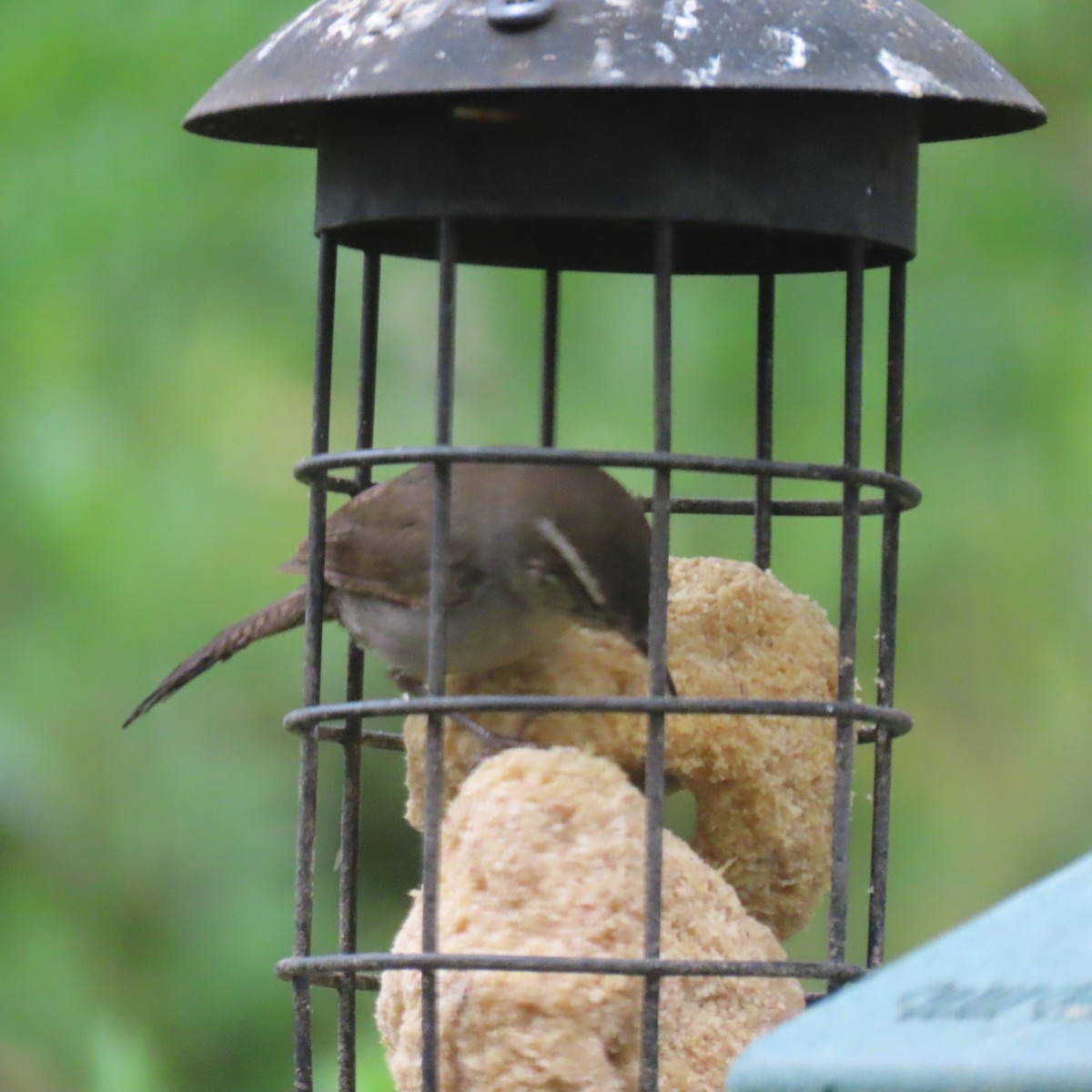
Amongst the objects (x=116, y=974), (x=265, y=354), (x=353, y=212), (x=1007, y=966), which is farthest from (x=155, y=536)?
(x=1007, y=966)

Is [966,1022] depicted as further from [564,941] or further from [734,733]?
[734,733]

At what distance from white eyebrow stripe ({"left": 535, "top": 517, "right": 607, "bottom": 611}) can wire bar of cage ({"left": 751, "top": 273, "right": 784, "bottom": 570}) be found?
1.29ft

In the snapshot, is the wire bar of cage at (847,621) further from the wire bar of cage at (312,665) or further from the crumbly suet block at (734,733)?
the wire bar of cage at (312,665)

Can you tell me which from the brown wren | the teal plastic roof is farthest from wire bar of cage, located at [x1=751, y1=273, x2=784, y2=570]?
the teal plastic roof

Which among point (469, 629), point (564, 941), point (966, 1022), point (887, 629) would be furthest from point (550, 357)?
point (966, 1022)

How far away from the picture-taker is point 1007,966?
2.01 m

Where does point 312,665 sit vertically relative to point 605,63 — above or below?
below

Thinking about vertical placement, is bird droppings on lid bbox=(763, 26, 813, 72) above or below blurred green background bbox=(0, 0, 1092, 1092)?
above

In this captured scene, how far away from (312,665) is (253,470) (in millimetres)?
2510

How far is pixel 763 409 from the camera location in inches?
163

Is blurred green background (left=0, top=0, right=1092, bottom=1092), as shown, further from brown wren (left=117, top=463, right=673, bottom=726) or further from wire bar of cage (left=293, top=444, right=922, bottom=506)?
wire bar of cage (left=293, top=444, right=922, bottom=506)

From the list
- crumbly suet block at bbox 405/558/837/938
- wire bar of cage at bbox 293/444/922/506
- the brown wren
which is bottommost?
crumbly suet block at bbox 405/558/837/938

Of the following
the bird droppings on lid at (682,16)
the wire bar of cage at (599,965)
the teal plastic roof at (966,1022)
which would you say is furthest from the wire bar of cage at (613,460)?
the teal plastic roof at (966,1022)

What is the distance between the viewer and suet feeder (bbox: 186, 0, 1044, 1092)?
3133mm
